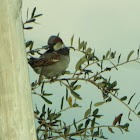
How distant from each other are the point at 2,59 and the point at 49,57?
2.60m

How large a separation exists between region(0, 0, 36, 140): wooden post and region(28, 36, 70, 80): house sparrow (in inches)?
81.8

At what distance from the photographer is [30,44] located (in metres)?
4.15

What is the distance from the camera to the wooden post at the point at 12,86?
303 centimetres

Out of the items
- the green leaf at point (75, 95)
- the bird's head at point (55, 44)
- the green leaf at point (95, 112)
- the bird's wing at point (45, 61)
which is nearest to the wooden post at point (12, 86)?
the green leaf at point (75, 95)

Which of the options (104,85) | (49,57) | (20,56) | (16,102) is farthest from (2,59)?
(49,57)

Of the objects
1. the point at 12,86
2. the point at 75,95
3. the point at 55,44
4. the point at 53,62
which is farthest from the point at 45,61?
the point at 12,86

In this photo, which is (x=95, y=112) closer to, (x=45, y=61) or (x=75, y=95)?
(x=75, y=95)

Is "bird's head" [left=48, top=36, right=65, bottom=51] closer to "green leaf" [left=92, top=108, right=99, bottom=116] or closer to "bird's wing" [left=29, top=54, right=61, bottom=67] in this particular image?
"bird's wing" [left=29, top=54, right=61, bottom=67]

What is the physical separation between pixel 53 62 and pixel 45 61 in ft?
0.55

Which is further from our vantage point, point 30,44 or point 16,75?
point 30,44

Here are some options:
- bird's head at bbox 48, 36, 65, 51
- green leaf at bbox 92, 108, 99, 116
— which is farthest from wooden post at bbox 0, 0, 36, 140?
bird's head at bbox 48, 36, 65, 51

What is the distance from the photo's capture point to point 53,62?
223 inches

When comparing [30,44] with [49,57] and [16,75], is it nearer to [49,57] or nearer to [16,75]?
[16,75]

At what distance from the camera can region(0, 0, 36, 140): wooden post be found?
303 cm
